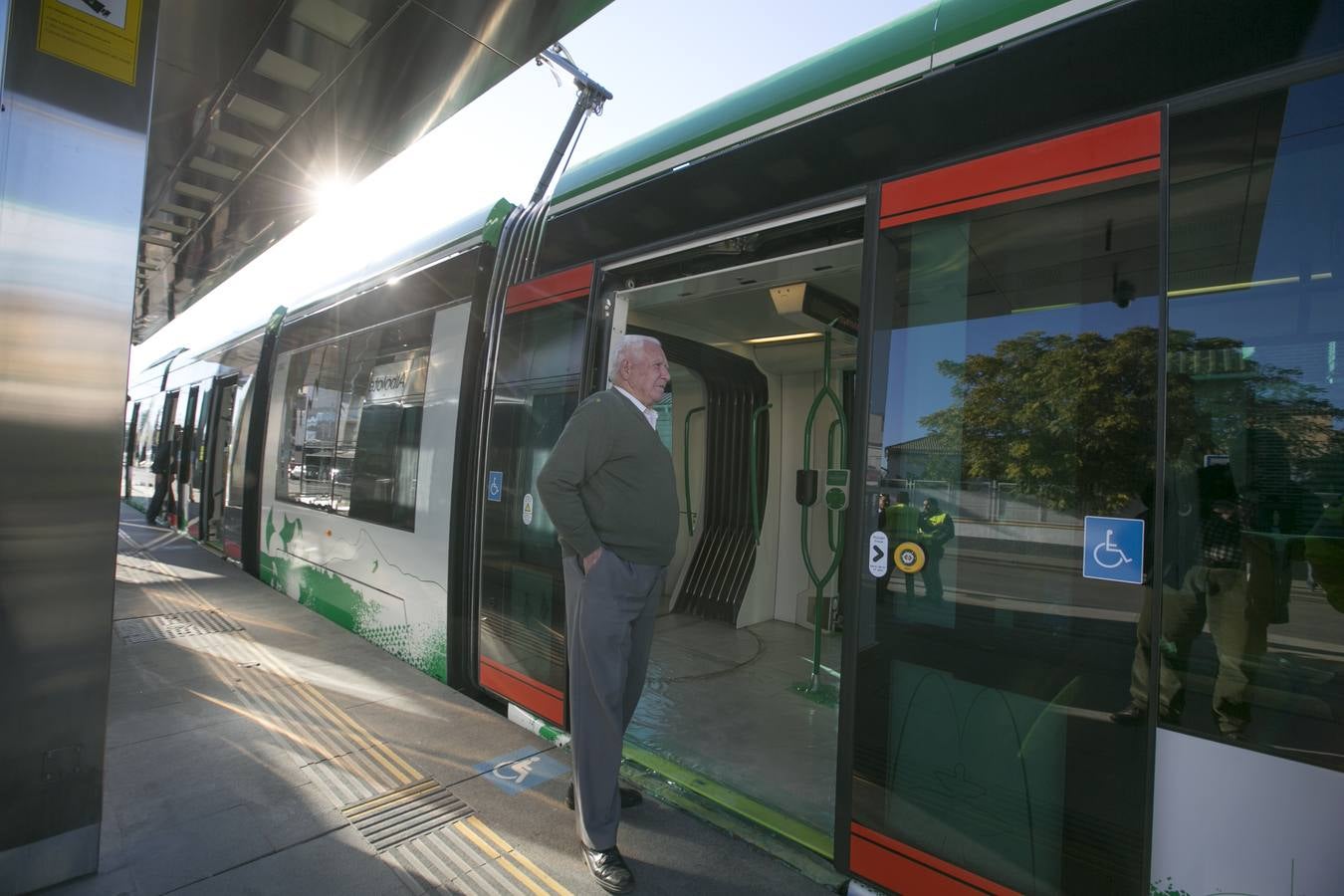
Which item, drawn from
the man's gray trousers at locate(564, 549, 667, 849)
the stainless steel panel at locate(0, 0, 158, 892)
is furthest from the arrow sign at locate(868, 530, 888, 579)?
the stainless steel panel at locate(0, 0, 158, 892)

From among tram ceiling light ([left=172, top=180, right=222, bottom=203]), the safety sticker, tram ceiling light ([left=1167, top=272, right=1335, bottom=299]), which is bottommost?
the safety sticker

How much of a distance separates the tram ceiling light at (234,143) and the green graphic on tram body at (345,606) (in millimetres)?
2896

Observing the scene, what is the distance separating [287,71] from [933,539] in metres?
4.24

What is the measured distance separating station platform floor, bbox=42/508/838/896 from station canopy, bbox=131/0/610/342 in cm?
240

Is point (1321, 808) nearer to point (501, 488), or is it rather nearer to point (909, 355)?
point (909, 355)

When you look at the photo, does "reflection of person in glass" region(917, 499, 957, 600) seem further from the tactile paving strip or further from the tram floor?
the tactile paving strip

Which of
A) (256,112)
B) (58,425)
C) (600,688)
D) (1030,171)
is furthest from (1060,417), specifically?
(256,112)

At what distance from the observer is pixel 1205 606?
1480mm

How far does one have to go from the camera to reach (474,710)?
3.57 m

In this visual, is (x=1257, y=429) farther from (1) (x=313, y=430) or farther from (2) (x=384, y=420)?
(1) (x=313, y=430)

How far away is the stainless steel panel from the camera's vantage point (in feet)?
6.56

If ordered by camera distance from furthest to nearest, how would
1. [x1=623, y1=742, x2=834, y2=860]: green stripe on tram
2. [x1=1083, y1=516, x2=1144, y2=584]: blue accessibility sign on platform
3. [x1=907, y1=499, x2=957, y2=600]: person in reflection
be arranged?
[x1=623, y1=742, x2=834, y2=860]: green stripe on tram, [x1=907, y1=499, x2=957, y2=600]: person in reflection, [x1=1083, y1=516, x2=1144, y2=584]: blue accessibility sign on platform

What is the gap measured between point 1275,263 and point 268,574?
735 centimetres

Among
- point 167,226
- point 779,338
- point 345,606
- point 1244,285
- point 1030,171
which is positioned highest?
point 167,226
